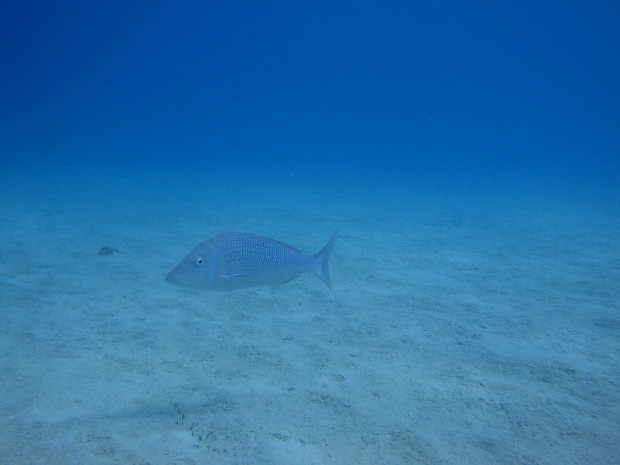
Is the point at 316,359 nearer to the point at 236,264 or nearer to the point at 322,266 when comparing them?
the point at 322,266

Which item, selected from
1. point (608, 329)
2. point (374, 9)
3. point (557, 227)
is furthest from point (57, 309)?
point (374, 9)

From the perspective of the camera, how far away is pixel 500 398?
9.52 ft

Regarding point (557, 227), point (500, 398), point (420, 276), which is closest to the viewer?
point (500, 398)

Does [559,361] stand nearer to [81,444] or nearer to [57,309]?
[81,444]

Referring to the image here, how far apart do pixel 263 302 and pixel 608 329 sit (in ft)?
15.3

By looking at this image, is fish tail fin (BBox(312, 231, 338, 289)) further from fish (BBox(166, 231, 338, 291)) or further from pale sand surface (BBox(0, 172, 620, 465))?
pale sand surface (BBox(0, 172, 620, 465))

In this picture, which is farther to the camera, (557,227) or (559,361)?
(557,227)

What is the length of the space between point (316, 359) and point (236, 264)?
142cm

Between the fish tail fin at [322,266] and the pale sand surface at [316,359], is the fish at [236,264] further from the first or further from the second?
the pale sand surface at [316,359]

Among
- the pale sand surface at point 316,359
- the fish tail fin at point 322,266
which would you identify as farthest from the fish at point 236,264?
the pale sand surface at point 316,359

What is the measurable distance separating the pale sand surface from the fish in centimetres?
96

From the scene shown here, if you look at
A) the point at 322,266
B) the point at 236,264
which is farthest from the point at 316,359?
the point at 236,264

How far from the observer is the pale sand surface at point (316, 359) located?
7.64ft

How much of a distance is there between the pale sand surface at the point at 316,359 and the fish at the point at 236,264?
0.96m
